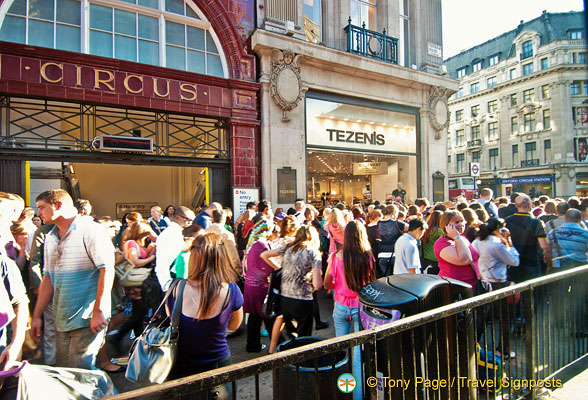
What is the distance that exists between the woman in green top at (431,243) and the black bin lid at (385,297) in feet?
8.97

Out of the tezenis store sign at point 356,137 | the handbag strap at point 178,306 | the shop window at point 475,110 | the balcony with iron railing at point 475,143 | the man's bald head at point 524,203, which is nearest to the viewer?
the handbag strap at point 178,306

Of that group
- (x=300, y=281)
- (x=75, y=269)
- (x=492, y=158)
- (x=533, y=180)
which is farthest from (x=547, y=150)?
(x=75, y=269)

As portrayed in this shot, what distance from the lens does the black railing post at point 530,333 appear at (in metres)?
2.94

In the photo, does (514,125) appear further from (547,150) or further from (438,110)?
(438,110)

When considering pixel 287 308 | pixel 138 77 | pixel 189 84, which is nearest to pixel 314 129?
pixel 189 84

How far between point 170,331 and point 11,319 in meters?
1.24

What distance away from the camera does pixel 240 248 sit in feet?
23.5

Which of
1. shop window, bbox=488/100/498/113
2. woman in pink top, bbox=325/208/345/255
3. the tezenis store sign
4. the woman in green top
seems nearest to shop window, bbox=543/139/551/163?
shop window, bbox=488/100/498/113

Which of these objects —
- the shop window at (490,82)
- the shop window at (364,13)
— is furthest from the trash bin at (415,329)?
the shop window at (490,82)

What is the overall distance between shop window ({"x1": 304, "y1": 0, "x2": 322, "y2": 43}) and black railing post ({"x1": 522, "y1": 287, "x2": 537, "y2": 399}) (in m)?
11.8

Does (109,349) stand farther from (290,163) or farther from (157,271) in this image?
(290,163)

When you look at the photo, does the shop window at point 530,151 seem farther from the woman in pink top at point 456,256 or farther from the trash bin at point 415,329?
the trash bin at point 415,329

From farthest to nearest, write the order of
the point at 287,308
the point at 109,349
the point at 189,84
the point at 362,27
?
the point at 362,27
the point at 189,84
the point at 109,349
the point at 287,308

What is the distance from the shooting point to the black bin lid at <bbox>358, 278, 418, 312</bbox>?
93.4 inches
